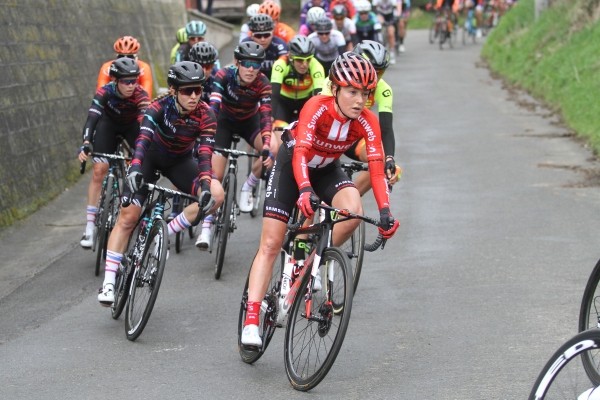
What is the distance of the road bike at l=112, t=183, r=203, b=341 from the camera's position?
322 inches

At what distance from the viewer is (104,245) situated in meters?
10.8

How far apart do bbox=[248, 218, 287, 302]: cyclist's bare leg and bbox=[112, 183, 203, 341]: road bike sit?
91 cm

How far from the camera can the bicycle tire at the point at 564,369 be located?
16.0ft

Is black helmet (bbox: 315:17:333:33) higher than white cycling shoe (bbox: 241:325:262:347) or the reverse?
higher

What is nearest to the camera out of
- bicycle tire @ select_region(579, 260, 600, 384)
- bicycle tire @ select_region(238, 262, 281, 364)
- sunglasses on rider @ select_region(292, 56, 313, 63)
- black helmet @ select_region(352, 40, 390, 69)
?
bicycle tire @ select_region(579, 260, 600, 384)

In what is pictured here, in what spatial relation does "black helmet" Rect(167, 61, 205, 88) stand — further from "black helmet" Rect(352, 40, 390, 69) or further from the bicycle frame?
the bicycle frame

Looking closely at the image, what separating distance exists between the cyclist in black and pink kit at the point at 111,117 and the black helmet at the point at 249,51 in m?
1.00

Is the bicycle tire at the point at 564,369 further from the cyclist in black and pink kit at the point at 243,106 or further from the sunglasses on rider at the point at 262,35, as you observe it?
the sunglasses on rider at the point at 262,35

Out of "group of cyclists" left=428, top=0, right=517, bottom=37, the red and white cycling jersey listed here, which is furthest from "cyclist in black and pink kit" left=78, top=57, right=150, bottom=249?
"group of cyclists" left=428, top=0, right=517, bottom=37

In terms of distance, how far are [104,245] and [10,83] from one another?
3829mm

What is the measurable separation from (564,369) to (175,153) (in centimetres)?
490

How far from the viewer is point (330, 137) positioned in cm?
759

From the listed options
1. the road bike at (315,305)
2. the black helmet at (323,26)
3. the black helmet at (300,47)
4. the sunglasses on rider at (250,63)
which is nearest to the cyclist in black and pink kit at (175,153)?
the road bike at (315,305)

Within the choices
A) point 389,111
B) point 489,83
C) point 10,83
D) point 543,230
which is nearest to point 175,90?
point 389,111
